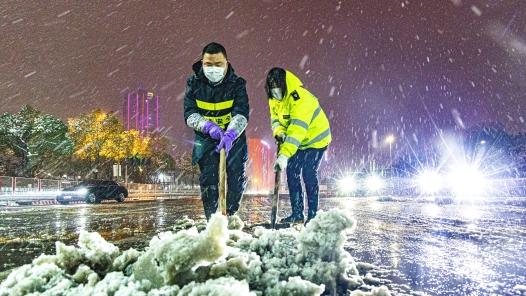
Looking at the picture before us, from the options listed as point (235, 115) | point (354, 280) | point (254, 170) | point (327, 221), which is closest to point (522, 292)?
point (354, 280)

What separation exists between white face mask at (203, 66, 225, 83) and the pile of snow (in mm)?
2673

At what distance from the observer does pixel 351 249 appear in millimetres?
3830

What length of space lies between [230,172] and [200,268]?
326 cm

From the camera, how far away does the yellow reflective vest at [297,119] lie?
5059 millimetres

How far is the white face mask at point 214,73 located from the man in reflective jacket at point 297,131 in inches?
26.4

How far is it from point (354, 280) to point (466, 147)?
72.2m

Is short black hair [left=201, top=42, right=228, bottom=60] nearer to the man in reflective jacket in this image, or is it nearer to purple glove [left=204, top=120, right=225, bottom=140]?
the man in reflective jacket

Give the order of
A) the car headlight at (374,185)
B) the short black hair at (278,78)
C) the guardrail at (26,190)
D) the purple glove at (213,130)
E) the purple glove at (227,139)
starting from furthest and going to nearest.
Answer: the car headlight at (374,185) → the guardrail at (26,190) → the short black hair at (278,78) → the purple glove at (213,130) → the purple glove at (227,139)

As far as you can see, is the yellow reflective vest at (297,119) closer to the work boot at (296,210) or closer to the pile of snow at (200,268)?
the work boot at (296,210)

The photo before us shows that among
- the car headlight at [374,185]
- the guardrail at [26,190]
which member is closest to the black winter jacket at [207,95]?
the guardrail at [26,190]

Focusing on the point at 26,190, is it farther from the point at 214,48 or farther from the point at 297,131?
the point at 297,131

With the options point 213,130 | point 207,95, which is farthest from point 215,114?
point 213,130

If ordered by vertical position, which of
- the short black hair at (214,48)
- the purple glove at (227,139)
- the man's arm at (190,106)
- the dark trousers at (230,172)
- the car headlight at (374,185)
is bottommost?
the car headlight at (374,185)

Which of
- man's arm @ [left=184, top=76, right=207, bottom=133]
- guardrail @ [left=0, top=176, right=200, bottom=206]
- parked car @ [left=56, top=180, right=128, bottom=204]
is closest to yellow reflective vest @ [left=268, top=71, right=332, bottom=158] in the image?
man's arm @ [left=184, top=76, right=207, bottom=133]
